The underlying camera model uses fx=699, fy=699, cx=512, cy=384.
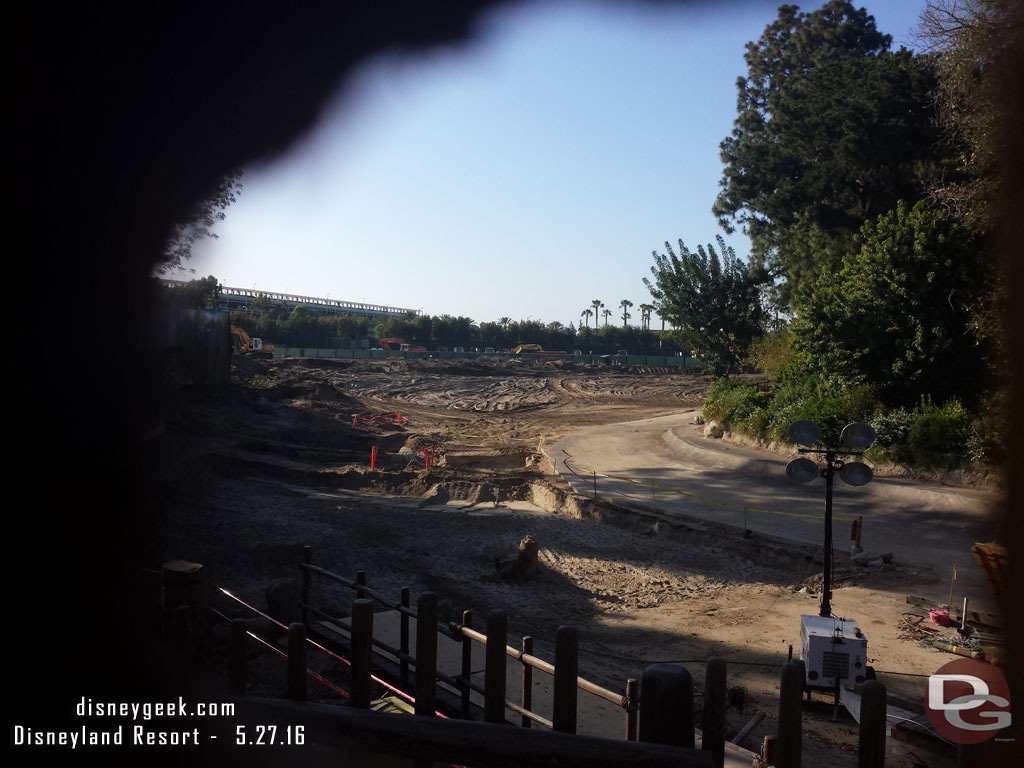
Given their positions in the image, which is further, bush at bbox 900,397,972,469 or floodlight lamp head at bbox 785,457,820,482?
bush at bbox 900,397,972,469

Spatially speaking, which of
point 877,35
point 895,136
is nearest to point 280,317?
A: point 877,35

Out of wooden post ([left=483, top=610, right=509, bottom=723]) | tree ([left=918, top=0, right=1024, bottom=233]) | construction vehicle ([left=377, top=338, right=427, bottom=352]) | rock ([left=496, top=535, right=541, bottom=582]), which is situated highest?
tree ([left=918, top=0, right=1024, bottom=233])

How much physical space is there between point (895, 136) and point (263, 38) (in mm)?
19648

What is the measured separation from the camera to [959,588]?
8.71m

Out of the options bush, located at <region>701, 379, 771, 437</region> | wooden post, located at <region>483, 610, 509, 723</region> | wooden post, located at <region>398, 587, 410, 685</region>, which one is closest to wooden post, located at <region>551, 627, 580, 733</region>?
wooden post, located at <region>483, 610, 509, 723</region>

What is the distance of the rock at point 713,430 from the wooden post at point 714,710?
1849 centimetres

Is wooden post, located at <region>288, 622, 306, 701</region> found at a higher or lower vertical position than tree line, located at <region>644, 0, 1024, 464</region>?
lower

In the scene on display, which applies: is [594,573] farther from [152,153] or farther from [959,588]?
[152,153]

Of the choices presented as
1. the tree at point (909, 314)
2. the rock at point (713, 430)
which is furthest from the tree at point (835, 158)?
the rock at point (713, 430)

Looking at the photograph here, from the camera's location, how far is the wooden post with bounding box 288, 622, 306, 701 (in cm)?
357

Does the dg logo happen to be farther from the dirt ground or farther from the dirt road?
the dirt road

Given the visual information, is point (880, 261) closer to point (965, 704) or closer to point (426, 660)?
point (965, 704)

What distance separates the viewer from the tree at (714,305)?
25.3m

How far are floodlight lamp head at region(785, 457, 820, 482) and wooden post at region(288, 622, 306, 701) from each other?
5457 mm
